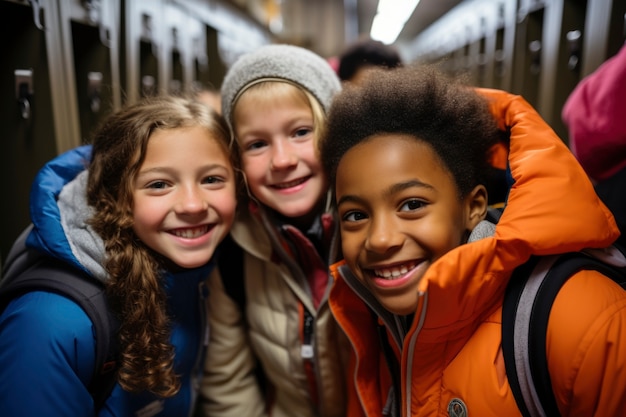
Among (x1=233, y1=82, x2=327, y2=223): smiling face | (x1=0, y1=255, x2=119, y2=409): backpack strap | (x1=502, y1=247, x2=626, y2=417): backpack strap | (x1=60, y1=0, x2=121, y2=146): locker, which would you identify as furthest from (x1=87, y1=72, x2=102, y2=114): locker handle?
(x1=502, y1=247, x2=626, y2=417): backpack strap

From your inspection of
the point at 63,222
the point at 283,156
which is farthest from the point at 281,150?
the point at 63,222

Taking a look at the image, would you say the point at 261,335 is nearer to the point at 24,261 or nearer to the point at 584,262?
the point at 24,261

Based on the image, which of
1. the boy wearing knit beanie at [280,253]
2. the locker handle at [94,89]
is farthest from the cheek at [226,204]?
the locker handle at [94,89]

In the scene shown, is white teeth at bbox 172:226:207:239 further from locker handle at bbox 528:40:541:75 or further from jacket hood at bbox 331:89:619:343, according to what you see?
locker handle at bbox 528:40:541:75

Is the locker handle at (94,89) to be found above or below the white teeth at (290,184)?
above

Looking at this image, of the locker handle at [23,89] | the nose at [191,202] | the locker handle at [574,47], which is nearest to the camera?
the nose at [191,202]

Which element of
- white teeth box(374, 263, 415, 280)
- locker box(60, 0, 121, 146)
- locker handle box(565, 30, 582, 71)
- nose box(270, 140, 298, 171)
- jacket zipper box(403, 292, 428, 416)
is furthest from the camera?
locker handle box(565, 30, 582, 71)

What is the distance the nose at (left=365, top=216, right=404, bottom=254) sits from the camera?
88 cm

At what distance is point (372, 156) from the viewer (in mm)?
942

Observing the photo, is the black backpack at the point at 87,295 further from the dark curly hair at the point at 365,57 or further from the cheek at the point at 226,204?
the dark curly hair at the point at 365,57

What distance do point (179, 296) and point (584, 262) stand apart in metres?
0.95

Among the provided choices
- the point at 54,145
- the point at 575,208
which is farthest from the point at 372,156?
the point at 54,145

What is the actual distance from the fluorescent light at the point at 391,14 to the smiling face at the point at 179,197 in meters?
2.94

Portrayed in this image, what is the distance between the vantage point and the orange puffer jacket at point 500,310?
0.72 metres
